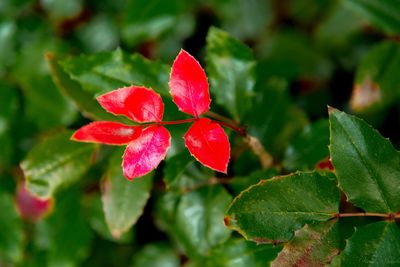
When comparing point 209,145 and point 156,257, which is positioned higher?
point 209,145

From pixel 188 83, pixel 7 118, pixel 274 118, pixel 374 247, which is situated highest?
pixel 188 83

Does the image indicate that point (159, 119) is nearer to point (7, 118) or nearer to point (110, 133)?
point (110, 133)

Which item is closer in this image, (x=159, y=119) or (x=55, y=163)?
Result: (x=159, y=119)

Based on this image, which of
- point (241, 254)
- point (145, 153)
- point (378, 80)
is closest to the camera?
point (145, 153)

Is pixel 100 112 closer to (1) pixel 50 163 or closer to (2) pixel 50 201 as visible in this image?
(1) pixel 50 163

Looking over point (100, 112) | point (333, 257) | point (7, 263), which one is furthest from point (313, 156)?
point (7, 263)

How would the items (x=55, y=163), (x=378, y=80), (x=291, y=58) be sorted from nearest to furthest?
1. (x=55, y=163)
2. (x=378, y=80)
3. (x=291, y=58)

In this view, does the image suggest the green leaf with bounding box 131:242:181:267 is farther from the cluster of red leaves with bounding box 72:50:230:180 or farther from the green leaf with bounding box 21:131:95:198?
the cluster of red leaves with bounding box 72:50:230:180

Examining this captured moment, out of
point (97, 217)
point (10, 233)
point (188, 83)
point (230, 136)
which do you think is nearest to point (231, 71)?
point (230, 136)
